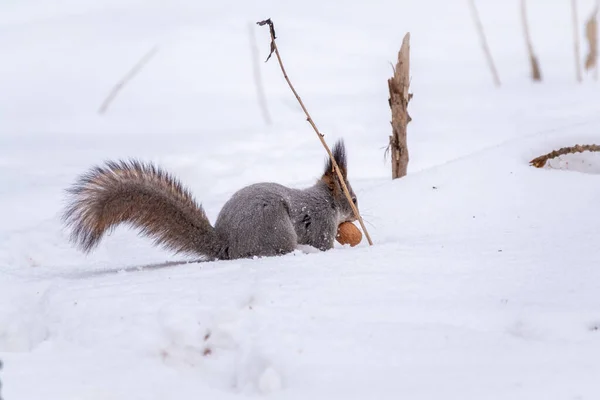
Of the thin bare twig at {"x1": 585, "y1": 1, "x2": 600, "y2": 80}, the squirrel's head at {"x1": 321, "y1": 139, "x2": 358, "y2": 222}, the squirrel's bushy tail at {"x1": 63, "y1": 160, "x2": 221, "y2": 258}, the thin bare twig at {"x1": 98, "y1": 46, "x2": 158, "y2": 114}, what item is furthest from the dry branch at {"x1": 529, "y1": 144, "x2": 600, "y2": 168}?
the thin bare twig at {"x1": 98, "y1": 46, "x2": 158, "y2": 114}

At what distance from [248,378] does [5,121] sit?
6.86 m

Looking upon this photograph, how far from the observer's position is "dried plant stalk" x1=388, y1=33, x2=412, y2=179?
468cm

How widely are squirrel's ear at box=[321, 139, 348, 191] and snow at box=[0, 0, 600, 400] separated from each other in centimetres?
24

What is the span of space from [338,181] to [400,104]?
2.35 feet

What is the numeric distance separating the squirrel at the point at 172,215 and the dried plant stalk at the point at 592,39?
4.81 meters

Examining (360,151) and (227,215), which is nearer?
(227,215)

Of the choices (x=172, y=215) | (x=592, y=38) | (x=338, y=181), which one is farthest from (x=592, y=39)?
(x=172, y=215)

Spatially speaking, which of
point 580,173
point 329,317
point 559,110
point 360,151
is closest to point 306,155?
point 360,151

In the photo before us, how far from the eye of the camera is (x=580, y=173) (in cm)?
422

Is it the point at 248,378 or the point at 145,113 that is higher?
the point at 248,378

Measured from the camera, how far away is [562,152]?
4.44 m

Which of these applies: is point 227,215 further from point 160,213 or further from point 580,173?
point 580,173

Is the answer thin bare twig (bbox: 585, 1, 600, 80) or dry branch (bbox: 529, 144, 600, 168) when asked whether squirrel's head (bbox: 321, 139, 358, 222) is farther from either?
thin bare twig (bbox: 585, 1, 600, 80)

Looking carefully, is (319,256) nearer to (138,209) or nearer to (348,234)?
(138,209)
